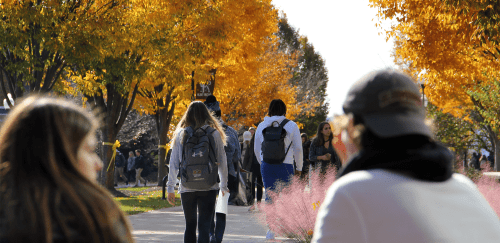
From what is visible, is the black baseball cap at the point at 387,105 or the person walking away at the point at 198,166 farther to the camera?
the person walking away at the point at 198,166

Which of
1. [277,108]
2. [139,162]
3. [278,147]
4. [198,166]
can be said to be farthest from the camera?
[139,162]

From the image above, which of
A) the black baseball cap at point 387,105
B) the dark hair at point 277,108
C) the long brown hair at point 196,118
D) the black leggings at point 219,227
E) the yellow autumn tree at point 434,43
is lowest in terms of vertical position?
the black leggings at point 219,227

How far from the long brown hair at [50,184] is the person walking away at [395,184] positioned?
24.6 inches

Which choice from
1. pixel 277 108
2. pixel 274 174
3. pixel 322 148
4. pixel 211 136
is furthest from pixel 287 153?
pixel 322 148

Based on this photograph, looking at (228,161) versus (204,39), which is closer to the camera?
(228,161)

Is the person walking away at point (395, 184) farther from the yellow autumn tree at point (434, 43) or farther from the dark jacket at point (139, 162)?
the dark jacket at point (139, 162)

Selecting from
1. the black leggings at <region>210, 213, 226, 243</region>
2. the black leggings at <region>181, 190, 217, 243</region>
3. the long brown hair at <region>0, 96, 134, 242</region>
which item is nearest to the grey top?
the black leggings at <region>181, 190, 217, 243</region>

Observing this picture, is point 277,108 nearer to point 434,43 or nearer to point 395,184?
point 395,184

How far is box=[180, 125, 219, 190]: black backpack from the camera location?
581 centimetres

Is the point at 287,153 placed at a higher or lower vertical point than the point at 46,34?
lower

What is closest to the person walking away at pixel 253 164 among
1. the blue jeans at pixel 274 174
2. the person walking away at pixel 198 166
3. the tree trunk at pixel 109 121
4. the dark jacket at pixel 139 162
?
the blue jeans at pixel 274 174

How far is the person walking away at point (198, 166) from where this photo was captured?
5.84 metres

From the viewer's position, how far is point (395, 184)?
166cm

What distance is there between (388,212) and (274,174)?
621cm
